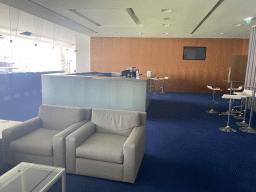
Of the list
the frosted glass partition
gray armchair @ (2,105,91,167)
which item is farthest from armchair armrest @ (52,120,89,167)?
the frosted glass partition

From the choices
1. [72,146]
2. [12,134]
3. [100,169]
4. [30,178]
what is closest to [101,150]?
[100,169]

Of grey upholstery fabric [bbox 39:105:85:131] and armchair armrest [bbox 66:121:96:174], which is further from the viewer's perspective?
grey upholstery fabric [bbox 39:105:85:131]

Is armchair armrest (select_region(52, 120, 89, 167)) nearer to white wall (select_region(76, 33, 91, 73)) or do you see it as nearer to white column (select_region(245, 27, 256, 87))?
white column (select_region(245, 27, 256, 87))

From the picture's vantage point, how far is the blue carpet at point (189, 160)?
2.40 m

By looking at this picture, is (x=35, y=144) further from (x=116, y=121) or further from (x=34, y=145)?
(x=116, y=121)

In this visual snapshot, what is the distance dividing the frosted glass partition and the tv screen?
6.21 m

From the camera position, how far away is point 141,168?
2803mm

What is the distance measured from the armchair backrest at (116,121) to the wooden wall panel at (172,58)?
318 inches

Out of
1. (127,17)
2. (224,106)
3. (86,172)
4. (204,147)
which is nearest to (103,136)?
(86,172)

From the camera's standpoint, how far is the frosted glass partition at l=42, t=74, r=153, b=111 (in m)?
4.98

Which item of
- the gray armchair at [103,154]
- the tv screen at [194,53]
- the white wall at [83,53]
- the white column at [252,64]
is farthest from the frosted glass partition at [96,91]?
the white wall at [83,53]

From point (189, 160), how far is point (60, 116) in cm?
228

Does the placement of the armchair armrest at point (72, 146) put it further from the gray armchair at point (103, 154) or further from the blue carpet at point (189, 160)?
the blue carpet at point (189, 160)

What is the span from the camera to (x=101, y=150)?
241 cm
